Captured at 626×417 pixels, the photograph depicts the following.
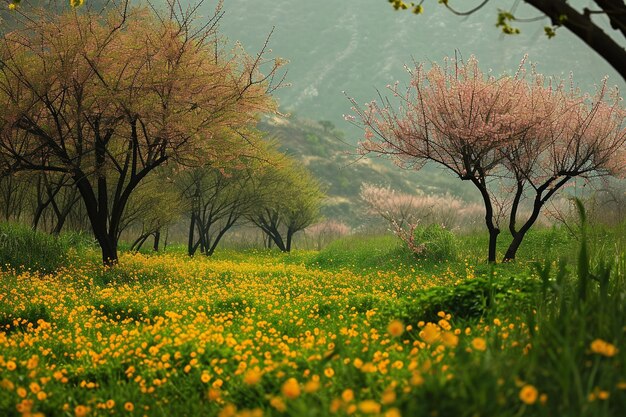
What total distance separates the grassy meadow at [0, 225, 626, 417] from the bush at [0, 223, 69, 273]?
2.36 metres

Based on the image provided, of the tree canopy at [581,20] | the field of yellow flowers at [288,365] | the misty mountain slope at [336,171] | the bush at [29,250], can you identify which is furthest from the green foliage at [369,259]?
the misty mountain slope at [336,171]

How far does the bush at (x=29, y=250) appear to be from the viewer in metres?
14.1

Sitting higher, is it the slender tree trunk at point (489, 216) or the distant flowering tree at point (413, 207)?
the distant flowering tree at point (413, 207)

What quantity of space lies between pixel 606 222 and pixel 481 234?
176 inches

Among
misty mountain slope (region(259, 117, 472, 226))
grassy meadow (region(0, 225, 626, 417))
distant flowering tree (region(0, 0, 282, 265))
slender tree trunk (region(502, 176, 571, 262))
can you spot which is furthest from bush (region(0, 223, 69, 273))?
misty mountain slope (region(259, 117, 472, 226))

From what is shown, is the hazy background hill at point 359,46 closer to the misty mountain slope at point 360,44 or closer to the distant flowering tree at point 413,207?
the misty mountain slope at point 360,44

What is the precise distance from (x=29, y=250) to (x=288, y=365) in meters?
12.2

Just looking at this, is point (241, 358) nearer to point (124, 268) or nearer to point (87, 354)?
point (87, 354)

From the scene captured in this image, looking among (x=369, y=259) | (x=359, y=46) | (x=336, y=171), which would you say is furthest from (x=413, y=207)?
(x=359, y=46)

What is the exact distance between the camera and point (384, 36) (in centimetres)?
17162

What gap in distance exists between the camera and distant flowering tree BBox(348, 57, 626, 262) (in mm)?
14953

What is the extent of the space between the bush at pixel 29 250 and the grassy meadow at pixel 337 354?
7.75 feet

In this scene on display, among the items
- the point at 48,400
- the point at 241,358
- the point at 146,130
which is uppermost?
the point at 146,130

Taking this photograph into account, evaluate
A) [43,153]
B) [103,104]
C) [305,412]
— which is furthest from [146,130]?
[305,412]
